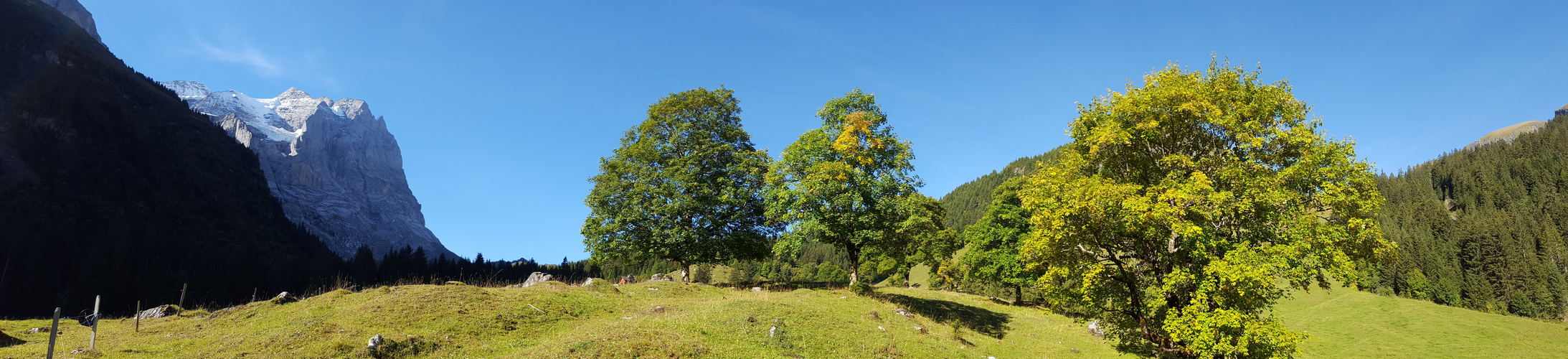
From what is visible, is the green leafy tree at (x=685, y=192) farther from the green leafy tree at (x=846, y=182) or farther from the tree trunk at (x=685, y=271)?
the green leafy tree at (x=846, y=182)

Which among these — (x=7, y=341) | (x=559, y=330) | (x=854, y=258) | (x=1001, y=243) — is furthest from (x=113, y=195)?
(x=1001, y=243)

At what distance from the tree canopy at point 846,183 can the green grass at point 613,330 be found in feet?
10.5

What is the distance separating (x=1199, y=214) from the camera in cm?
1681

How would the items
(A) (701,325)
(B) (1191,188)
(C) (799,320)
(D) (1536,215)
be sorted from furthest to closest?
1. (D) (1536,215)
2. (C) (799,320)
3. (A) (701,325)
4. (B) (1191,188)

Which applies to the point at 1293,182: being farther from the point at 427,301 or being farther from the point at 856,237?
the point at 427,301

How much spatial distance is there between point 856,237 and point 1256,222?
51.2 ft

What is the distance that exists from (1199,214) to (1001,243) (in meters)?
32.6

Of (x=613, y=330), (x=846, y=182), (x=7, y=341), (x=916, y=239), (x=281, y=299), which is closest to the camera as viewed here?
(x=7, y=341)

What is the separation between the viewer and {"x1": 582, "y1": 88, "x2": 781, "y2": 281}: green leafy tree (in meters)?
34.9

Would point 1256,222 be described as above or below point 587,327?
above

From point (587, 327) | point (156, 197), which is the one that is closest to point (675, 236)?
point (587, 327)

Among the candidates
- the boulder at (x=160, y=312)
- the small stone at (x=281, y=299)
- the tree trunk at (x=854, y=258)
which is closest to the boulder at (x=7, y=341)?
the small stone at (x=281, y=299)

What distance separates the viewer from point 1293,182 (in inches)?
667

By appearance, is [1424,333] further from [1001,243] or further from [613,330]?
[613,330]
